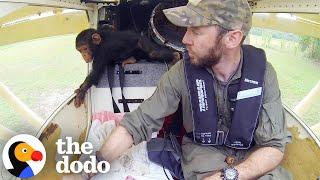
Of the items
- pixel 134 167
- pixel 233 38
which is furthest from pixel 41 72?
pixel 233 38

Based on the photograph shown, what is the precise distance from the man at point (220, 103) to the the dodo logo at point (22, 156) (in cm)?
22

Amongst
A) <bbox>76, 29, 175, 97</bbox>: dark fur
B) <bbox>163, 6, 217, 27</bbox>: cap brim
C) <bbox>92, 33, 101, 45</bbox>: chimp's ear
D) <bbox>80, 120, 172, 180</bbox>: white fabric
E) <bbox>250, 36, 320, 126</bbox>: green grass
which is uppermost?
<bbox>163, 6, 217, 27</bbox>: cap brim

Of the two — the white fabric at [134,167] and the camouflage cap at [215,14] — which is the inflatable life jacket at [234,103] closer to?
the white fabric at [134,167]

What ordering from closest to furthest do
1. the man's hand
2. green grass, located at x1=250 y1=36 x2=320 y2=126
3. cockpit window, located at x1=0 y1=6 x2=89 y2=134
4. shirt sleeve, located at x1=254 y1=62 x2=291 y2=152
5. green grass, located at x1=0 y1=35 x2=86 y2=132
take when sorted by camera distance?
shirt sleeve, located at x1=254 y1=62 x2=291 y2=152
the man's hand
cockpit window, located at x1=0 y1=6 x2=89 y2=134
green grass, located at x1=0 y1=35 x2=86 y2=132
green grass, located at x1=250 y1=36 x2=320 y2=126

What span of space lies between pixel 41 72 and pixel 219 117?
3257 millimetres

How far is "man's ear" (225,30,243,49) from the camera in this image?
130cm

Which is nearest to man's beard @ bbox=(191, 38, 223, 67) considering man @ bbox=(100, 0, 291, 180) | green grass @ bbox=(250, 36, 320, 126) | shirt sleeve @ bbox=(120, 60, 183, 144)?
man @ bbox=(100, 0, 291, 180)

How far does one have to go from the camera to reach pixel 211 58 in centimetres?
134

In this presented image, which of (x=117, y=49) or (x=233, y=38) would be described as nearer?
(x=233, y=38)

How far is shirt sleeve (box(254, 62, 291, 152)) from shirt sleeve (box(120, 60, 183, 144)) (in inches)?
12.1

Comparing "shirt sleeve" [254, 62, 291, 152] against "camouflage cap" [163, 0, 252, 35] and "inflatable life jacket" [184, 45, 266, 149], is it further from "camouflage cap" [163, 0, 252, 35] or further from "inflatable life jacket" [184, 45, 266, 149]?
"camouflage cap" [163, 0, 252, 35]

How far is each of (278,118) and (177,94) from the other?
1.20ft

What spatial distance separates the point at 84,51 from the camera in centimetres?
229

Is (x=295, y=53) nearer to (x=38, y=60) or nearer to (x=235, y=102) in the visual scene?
(x=38, y=60)
